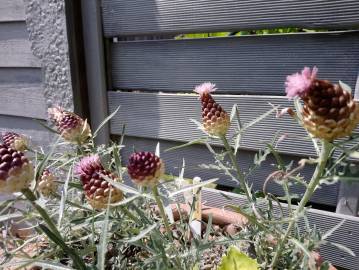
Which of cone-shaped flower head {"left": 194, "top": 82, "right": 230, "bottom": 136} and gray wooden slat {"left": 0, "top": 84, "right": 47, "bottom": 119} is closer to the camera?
cone-shaped flower head {"left": 194, "top": 82, "right": 230, "bottom": 136}

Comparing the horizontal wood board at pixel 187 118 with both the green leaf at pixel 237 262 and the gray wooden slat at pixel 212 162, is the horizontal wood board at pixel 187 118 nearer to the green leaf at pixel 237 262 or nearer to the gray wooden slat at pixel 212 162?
the gray wooden slat at pixel 212 162

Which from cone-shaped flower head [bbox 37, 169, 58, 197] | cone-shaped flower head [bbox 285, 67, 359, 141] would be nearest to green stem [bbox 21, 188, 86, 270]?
cone-shaped flower head [bbox 37, 169, 58, 197]

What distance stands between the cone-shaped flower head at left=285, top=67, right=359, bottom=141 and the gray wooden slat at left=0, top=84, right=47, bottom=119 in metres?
1.22

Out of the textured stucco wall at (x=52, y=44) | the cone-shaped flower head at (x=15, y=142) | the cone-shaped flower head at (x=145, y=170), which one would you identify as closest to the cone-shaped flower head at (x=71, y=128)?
the cone-shaped flower head at (x=15, y=142)

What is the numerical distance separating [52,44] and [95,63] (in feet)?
0.58

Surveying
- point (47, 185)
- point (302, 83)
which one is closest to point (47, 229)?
point (47, 185)

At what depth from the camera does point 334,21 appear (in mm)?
851

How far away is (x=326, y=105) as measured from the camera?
0.41 metres

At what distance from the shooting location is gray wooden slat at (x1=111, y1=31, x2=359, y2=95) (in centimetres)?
89

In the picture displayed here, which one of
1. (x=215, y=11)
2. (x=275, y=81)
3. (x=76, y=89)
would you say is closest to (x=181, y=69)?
(x=215, y=11)

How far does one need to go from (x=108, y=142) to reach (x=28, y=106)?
44 centimetres

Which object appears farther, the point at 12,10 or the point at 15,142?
the point at 12,10

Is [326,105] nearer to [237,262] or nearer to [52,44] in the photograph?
[237,262]

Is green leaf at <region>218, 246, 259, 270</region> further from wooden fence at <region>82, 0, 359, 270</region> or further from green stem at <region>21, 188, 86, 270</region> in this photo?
wooden fence at <region>82, 0, 359, 270</region>
